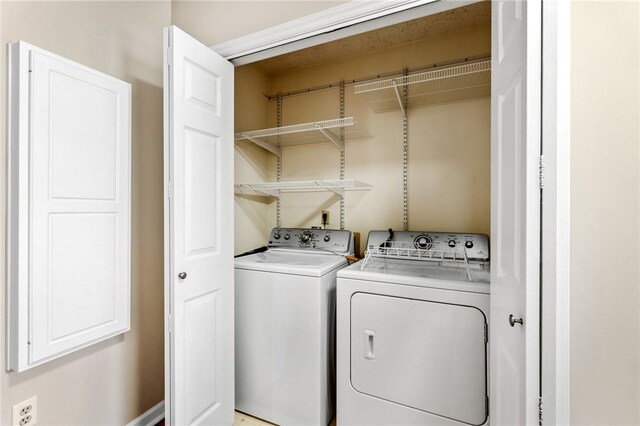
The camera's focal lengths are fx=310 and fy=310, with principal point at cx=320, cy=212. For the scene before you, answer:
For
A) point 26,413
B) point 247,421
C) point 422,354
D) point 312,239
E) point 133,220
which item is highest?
point 133,220

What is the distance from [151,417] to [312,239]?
142cm

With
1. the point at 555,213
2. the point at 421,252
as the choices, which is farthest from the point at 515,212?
the point at 421,252

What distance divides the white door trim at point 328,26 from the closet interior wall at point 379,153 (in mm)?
793

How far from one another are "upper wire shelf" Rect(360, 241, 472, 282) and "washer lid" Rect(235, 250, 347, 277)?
0.70ft

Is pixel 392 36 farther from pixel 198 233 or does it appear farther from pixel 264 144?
pixel 198 233

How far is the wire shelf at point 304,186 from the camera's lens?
2.04 metres

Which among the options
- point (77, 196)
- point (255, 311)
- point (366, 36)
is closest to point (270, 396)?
point (255, 311)

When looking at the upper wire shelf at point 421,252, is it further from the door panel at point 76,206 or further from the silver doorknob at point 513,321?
the door panel at point 76,206

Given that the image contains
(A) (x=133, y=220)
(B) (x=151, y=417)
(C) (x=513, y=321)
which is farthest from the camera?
(B) (x=151, y=417)

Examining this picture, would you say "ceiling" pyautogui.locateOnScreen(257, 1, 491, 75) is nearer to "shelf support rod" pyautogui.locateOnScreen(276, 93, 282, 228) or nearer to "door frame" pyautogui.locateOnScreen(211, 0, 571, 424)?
"shelf support rod" pyautogui.locateOnScreen(276, 93, 282, 228)

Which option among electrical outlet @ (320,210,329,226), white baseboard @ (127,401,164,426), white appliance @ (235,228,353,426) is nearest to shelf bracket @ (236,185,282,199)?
electrical outlet @ (320,210,329,226)

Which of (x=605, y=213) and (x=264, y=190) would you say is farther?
(x=264, y=190)

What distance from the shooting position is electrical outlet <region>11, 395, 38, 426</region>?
1.19 metres

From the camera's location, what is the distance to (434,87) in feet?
6.54
